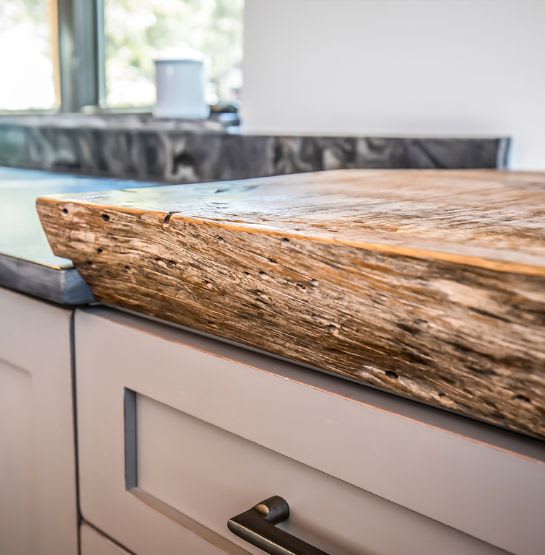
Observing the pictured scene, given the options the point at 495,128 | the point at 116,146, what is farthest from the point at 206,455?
the point at 116,146

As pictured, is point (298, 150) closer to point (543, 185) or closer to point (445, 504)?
point (543, 185)

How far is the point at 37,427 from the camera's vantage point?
0.56 m

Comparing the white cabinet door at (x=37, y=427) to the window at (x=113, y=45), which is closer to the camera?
the white cabinet door at (x=37, y=427)

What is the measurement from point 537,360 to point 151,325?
282mm

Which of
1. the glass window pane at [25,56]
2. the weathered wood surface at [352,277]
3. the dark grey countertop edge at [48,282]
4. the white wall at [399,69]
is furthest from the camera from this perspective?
the glass window pane at [25,56]

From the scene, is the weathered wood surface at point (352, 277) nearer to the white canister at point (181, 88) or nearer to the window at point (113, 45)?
the white canister at point (181, 88)

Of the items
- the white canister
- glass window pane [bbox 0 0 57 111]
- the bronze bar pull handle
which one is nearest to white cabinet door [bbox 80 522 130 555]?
the bronze bar pull handle

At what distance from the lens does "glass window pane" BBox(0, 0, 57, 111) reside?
189 cm

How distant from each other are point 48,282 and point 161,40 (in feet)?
4.16

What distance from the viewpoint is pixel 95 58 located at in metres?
1.72

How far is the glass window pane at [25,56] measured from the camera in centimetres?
189

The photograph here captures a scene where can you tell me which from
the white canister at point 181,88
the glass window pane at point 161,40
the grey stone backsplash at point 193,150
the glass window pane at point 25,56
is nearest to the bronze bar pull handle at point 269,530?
the grey stone backsplash at point 193,150

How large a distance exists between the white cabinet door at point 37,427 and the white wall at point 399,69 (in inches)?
23.2

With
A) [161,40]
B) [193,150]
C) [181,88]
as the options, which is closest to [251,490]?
[193,150]
